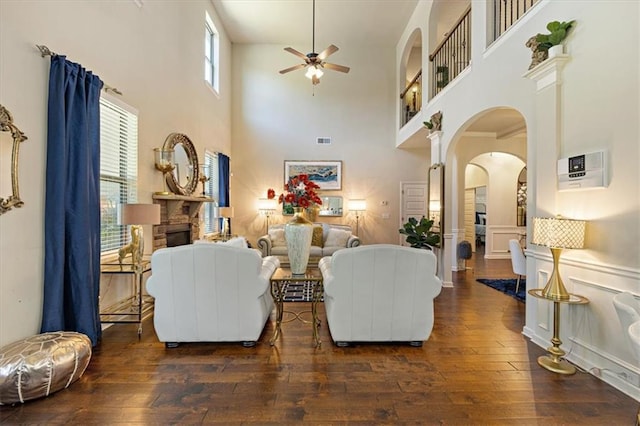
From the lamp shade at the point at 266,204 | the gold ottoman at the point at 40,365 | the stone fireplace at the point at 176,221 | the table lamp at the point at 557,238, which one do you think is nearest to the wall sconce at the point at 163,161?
the stone fireplace at the point at 176,221

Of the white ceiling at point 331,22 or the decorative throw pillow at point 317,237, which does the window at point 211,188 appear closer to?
the decorative throw pillow at point 317,237

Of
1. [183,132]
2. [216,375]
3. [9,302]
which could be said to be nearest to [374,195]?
[183,132]

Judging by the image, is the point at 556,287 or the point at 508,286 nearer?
the point at 556,287

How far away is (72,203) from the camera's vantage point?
2648 millimetres

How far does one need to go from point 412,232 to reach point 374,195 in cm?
268

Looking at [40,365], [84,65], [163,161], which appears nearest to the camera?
[40,365]

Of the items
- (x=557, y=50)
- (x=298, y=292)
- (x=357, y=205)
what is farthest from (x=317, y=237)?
(x=557, y=50)

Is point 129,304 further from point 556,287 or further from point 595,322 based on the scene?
point 595,322

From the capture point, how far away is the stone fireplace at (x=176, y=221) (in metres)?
4.36

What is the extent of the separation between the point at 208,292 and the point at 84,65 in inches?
96.2

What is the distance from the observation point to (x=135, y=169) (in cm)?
382

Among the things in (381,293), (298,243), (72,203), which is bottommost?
(381,293)

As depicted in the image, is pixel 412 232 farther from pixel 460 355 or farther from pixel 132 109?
pixel 132 109

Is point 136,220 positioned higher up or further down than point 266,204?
further down
